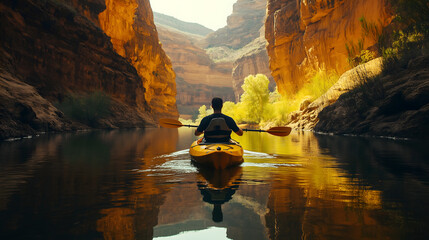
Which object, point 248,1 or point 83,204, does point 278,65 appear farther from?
point 248,1

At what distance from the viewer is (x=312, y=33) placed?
36.2m

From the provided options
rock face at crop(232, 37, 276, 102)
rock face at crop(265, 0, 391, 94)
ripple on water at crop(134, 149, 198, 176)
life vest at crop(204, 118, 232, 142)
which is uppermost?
rock face at crop(232, 37, 276, 102)

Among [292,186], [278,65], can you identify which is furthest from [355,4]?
[292,186]

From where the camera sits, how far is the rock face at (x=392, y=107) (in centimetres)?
1330

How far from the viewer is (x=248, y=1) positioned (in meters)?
174

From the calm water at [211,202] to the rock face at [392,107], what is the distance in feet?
27.8

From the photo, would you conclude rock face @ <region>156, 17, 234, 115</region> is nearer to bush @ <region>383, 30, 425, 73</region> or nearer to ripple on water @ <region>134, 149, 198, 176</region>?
bush @ <region>383, 30, 425, 73</region>

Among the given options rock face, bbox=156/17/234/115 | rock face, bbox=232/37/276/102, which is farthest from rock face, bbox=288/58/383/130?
rock face, bbox=156/17/234/115

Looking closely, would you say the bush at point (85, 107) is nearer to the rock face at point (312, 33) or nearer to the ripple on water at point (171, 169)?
the ripple on water at point (171, 169)

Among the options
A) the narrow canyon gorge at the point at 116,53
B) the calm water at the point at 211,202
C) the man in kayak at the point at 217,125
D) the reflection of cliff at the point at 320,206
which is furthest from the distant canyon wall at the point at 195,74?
A: the reflection of cliff at the point at 320,206

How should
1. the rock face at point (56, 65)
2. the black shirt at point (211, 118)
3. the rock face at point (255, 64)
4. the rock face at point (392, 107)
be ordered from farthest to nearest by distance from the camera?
1. the rock face at point (255, 64)
2. the rock face at point (56, 65)
3. the rock face at point (392, 107)
4. the black shirt at point (211, 118)

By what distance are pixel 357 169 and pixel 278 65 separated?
40.3 m

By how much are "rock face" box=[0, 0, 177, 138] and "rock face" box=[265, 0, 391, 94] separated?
→ 20078 mm

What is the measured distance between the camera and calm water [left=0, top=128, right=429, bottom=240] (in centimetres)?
256
